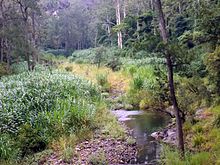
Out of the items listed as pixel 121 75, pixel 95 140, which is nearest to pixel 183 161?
pixel 95 140

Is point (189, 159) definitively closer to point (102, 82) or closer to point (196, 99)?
point (196, 99)

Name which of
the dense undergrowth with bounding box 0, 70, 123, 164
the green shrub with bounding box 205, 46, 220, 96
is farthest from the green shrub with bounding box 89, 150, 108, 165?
the green shrub with bounding box 205, 46, 220, 96

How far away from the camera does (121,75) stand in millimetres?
23219

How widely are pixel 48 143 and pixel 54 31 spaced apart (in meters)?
48.4

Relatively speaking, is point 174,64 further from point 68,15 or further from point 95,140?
point 68,15

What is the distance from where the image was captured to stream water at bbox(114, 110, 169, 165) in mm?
9094

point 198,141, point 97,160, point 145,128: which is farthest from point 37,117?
point 198,141

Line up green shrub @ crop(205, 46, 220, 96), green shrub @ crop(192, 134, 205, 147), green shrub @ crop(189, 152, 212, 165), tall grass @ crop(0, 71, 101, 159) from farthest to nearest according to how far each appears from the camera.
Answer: tall grass @ crop(0, 71, 101, 159) < green shrub @ crop(192, 134, 205, 147) < green shrub @ crop(205, 46, 220, 96) < green shrub @ crop(189, 152, 212, 165)

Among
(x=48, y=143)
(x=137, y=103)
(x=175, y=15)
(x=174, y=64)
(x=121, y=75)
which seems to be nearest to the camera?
(x=174, y=64)

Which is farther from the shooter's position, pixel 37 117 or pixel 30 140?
pixel 37 117

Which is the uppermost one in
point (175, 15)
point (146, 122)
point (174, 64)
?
point (175, 15)

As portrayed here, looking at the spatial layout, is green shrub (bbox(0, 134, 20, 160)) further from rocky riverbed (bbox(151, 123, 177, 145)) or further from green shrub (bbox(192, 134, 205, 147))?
green shrub (bbox(192, 134, 205, 147))

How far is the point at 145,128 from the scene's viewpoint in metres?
12.2

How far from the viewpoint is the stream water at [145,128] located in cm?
909
